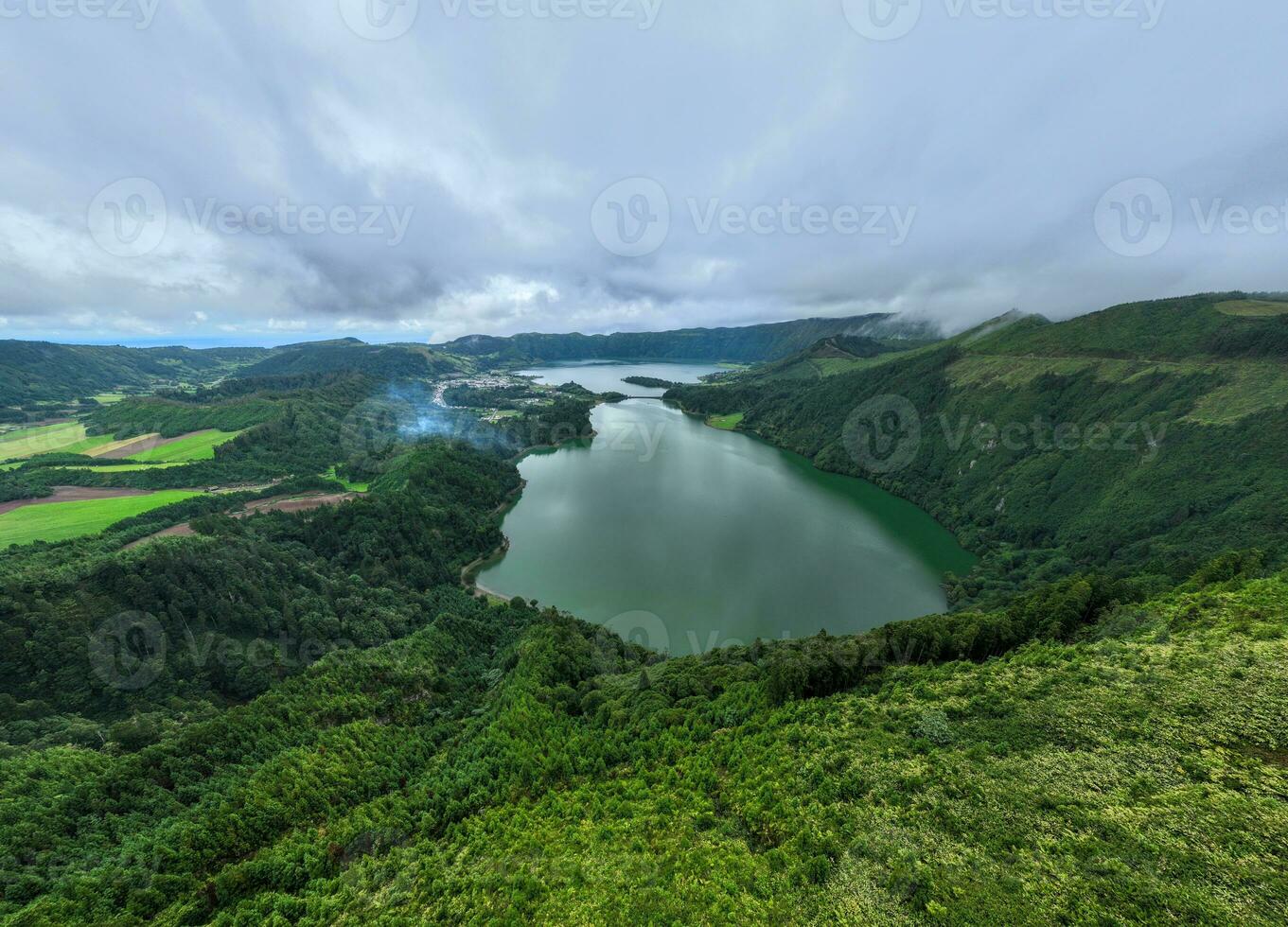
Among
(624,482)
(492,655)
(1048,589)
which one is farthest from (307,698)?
(624,482)

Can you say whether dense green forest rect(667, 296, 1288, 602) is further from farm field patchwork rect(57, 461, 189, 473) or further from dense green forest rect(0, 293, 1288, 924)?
farm field patchwork rect(57, 461, 189, 473)

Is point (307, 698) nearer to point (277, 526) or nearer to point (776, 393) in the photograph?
point (277, 526)

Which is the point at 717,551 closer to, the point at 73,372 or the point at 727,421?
the point at 727,421

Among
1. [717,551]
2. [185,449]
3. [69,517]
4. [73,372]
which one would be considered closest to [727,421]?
[717,551]

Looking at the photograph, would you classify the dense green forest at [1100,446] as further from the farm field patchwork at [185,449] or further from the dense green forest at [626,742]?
the farm field patchwork at [185,449]

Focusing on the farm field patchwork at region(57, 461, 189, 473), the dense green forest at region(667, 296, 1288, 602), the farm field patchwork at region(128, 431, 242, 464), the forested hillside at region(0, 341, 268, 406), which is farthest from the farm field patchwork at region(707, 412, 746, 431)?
the forested hillside at region(0, 341, 268, 406)
